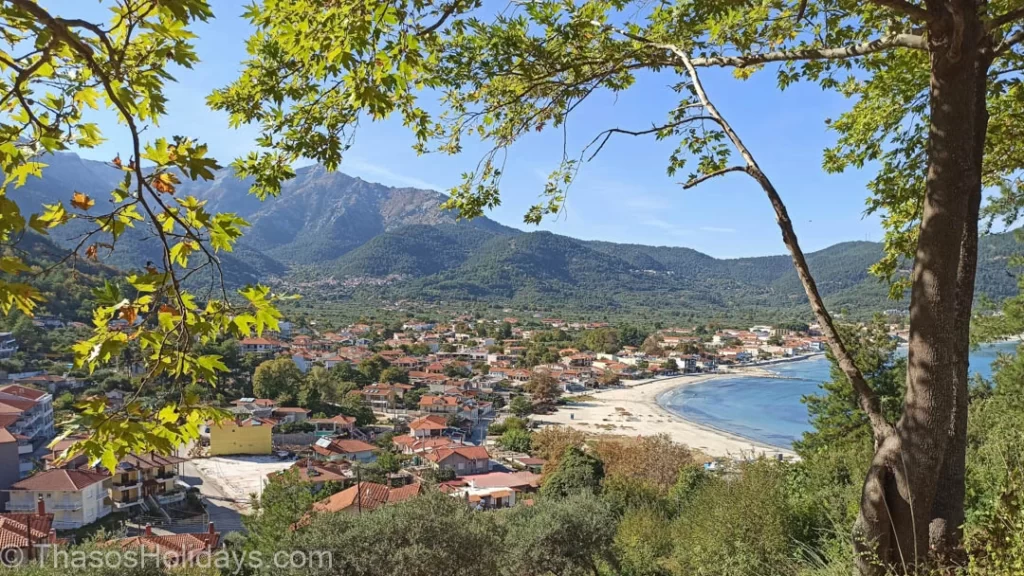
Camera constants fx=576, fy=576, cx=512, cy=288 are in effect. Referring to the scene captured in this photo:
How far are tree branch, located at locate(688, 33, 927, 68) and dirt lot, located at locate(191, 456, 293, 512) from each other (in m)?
19.7

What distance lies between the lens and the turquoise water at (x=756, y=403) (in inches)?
1282

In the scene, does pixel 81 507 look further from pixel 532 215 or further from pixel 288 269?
pixel 288 269

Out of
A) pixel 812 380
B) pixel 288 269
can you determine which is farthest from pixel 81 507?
pixel 288 269

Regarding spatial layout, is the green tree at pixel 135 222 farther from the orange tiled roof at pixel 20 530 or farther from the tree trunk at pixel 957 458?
the orange tiled roof at pixel 20 530

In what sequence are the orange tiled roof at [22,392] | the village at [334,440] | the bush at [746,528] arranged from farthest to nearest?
the orange tiled roof at [22,392]
the village at [334,440]
the bush at [746,528]

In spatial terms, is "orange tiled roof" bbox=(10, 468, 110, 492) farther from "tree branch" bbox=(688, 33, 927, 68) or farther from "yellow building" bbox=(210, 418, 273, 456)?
"tree branch" bbox=(688, 33, 927, 68)

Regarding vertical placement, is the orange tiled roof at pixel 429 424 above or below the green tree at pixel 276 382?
below

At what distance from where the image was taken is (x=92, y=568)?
6945 mm

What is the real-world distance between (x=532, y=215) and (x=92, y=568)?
7347mm

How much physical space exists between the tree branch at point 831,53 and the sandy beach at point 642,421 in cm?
2171

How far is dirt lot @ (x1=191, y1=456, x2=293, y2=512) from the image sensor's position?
65.9 ft

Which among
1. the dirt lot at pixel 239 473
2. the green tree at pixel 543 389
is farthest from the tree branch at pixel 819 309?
the green tree at pixel 543 389

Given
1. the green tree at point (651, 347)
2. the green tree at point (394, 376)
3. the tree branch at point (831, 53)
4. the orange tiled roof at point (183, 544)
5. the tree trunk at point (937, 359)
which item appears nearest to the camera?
the tree trunk at point (937, 359)

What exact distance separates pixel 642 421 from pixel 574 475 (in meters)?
17.9
